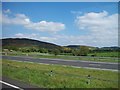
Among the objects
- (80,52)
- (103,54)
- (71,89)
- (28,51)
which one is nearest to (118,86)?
(71,89)

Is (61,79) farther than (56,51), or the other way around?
(56,51)

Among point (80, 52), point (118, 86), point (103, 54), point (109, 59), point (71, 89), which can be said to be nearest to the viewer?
point (71, 89)

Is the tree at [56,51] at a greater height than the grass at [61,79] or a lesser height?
greater

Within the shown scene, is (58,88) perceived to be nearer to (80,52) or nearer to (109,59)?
(109,59)

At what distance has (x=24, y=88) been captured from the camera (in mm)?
12258

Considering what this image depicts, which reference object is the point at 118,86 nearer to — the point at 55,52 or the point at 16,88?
the point at 16,88

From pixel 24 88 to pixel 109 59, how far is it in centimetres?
3718

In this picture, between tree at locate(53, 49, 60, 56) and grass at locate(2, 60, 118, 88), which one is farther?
tree at locate(53, 49, 60, 56)

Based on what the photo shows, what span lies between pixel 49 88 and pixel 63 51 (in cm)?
5833

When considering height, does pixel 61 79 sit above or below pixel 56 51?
below

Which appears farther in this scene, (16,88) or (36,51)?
(36,51)

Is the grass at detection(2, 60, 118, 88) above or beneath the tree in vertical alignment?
beneath

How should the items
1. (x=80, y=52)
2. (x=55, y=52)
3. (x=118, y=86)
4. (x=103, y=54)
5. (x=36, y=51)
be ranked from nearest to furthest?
(x=118, y=86) → (x=103, y=54) → (x=80, y=52) → (x=55, y=52) → (x=36, y=51)

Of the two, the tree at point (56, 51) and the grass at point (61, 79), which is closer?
the grass at point (61, 79)
